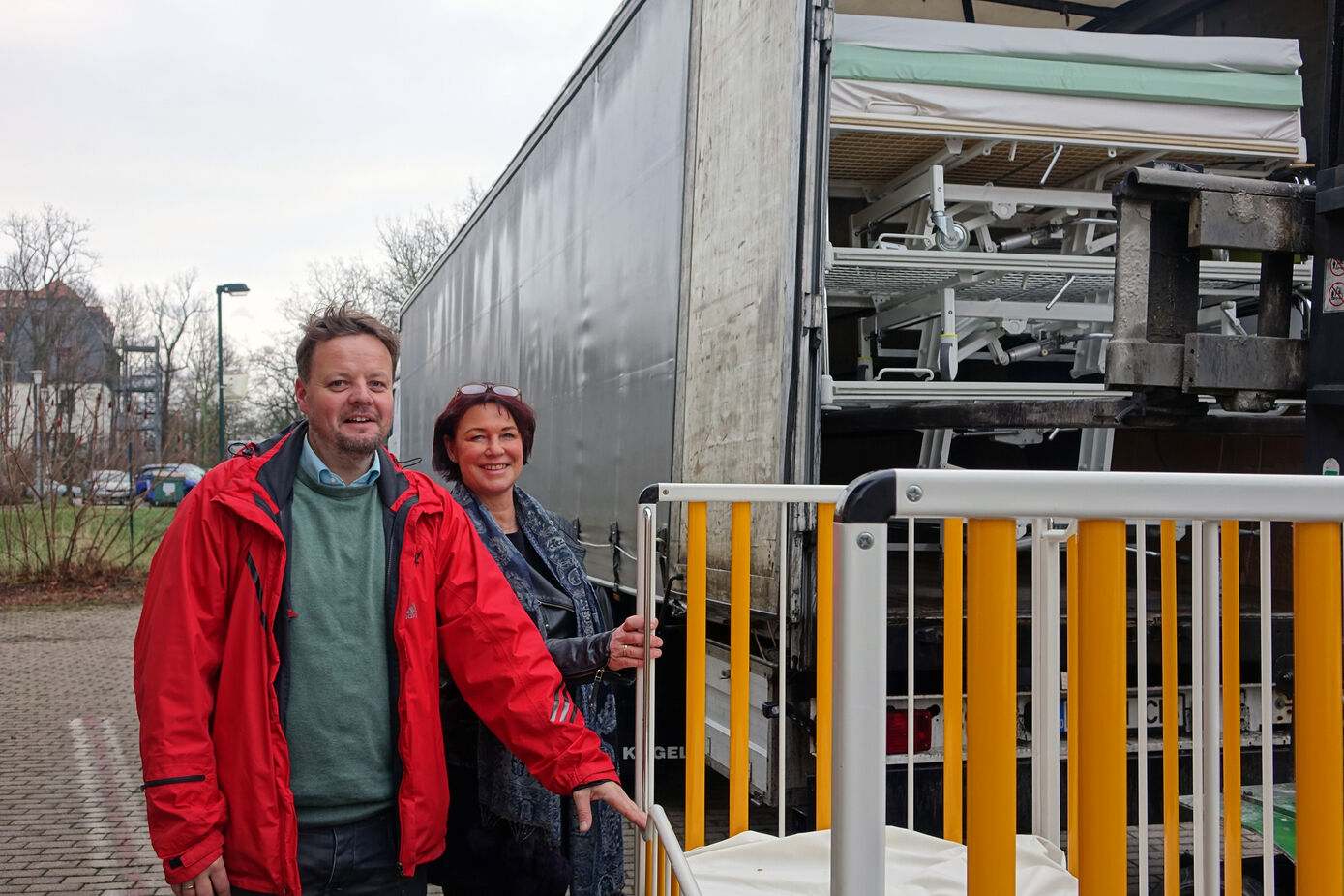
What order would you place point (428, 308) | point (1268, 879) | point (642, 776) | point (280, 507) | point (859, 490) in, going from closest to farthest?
1. point (859, 490)
2. point (1268, 879)
3. point (280, 507)
4. point (642, 776)
5. point (428, 308)

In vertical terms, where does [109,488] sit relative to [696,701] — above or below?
above

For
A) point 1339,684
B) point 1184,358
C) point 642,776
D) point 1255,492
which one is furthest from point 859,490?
point 1184,358

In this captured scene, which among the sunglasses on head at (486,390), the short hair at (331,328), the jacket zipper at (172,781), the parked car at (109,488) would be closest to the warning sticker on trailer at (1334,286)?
the sunglasses on head at (486,390)

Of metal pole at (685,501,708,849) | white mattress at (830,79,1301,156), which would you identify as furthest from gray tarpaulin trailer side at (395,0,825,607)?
metal pole at (685,501,708,849)

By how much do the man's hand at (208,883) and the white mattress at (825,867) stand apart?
3.10ft

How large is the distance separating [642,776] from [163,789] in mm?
1081

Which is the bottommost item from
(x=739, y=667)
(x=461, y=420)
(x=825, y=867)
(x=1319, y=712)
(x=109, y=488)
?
(x=825, y=867)

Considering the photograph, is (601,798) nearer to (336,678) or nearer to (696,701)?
(696,701)

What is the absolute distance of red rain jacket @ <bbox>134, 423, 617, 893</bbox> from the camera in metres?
2.18

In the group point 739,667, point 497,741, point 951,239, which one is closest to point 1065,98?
point 951,239

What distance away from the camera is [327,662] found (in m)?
2.35

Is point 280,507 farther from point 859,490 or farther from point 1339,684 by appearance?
point 1339,684

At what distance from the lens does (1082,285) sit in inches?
186

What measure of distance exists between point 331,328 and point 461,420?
75 centimetres
